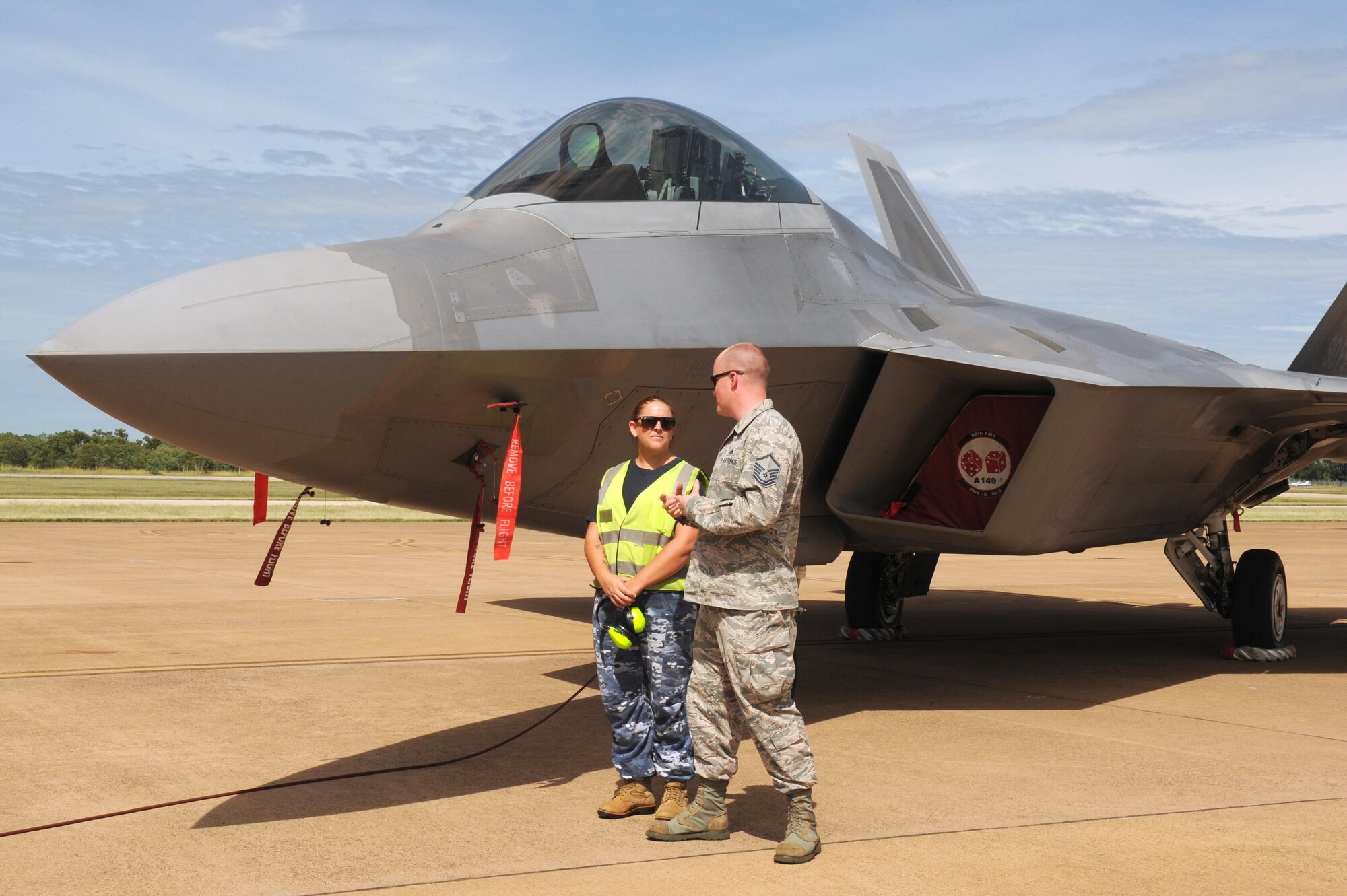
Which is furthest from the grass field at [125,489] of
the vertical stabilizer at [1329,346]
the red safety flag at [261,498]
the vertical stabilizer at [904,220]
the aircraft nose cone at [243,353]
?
the aircraft nose cone at [243,353]

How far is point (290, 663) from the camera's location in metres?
8.43

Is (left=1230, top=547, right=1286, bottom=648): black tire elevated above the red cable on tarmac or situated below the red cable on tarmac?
above

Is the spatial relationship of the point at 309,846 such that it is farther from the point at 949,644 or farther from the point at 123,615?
the point at 123,615

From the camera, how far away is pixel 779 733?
14.0 ft

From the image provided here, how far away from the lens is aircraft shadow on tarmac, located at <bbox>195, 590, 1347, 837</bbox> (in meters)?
5.01

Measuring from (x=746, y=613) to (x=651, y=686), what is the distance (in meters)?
0.58

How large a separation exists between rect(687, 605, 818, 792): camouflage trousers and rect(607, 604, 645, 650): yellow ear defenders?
0.24 m

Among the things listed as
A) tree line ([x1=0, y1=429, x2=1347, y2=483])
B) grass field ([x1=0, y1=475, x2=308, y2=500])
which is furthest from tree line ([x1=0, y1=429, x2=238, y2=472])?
grass field ([x1=0, y1=475, x2=308, y2=500])

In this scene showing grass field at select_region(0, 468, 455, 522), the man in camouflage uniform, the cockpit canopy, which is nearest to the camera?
the man in camouflage uniform

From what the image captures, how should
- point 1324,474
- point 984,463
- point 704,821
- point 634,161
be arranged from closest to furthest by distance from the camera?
point 704,821, point 634,161, point 984,463, point 1324,474

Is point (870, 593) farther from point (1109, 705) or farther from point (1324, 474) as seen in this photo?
point (1324, 474)

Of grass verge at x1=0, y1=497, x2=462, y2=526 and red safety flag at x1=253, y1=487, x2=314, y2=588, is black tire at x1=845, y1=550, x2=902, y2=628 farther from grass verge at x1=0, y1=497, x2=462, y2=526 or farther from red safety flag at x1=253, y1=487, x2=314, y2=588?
grass verge at x1=0, y1=497, x2=462, y2=526

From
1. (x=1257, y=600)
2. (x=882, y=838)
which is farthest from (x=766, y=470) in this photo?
(x=1257, y=600)

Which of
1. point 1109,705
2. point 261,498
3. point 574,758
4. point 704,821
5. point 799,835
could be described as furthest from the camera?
point 1109,705
